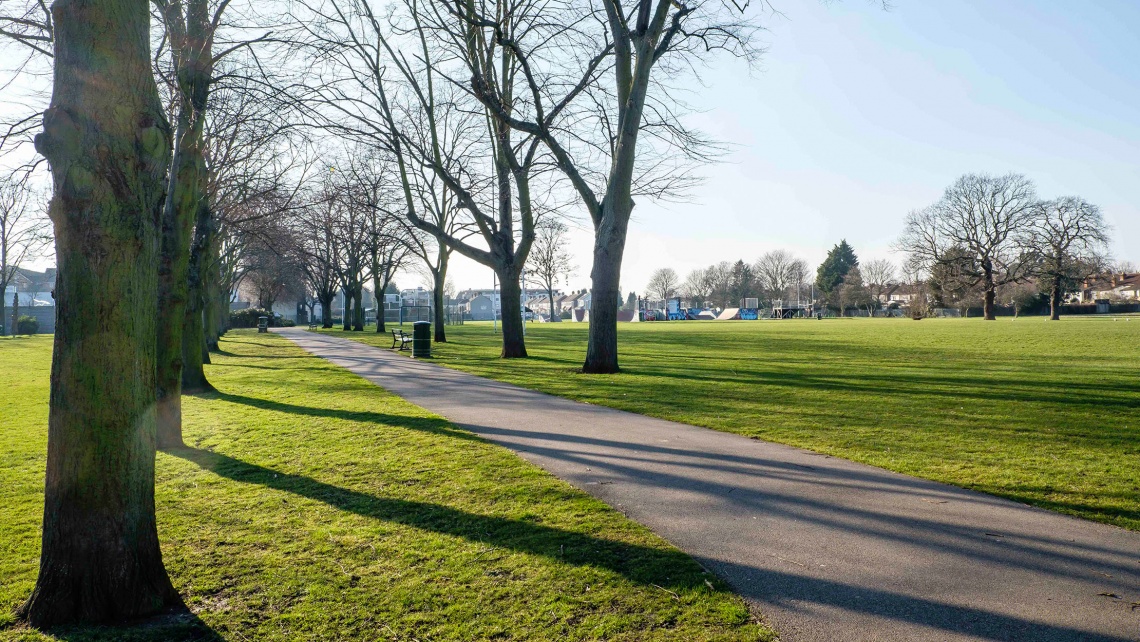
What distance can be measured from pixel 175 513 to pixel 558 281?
74.9m

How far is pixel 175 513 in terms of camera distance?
18.2 ft

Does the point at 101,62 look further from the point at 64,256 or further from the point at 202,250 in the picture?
the point at 202,250

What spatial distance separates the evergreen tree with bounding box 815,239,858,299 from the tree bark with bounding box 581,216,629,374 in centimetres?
10386

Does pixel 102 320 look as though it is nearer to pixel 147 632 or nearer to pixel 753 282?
pixel 147 632

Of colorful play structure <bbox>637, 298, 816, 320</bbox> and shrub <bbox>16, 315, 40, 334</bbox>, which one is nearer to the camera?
shrub <bbox>16, 315, 40, 334</bbox>

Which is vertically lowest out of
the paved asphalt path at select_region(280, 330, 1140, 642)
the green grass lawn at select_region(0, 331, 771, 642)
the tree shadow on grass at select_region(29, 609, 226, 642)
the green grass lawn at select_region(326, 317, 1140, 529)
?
the tree shadow on grass at select_region(29, 609, 226, 642)

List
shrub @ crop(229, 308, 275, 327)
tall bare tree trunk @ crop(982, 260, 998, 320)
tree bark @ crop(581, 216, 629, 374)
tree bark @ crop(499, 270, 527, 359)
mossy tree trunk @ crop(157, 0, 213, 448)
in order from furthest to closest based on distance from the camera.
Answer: tall bare tree trunk @ crop(982, 260, 998, 320), shrub @ crop(229, 308, 275, 327), tree bark @ crop(499, 270, 527, 359), tree bark @ crop(581, 216, 629, 374), mossy tree trunk @ crop(157, 0, 213, 448)

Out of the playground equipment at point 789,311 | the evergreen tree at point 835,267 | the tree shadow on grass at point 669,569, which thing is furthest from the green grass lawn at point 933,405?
the evergreen tree at point 835,267

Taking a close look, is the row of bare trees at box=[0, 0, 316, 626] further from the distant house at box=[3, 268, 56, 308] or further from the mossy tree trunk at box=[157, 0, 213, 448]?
the distant house at box=[3, 268, 56, 308]

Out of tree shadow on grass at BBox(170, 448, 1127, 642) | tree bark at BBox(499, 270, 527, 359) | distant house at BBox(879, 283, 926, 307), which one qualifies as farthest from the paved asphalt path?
distant house at BBox(879, 283, 926, 307)

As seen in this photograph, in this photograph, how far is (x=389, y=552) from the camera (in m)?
4.53

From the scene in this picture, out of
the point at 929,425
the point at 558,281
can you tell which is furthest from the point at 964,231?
the point at 929,425

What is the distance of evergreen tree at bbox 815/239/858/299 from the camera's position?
11269 centimetres

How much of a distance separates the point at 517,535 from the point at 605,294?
447 inches
